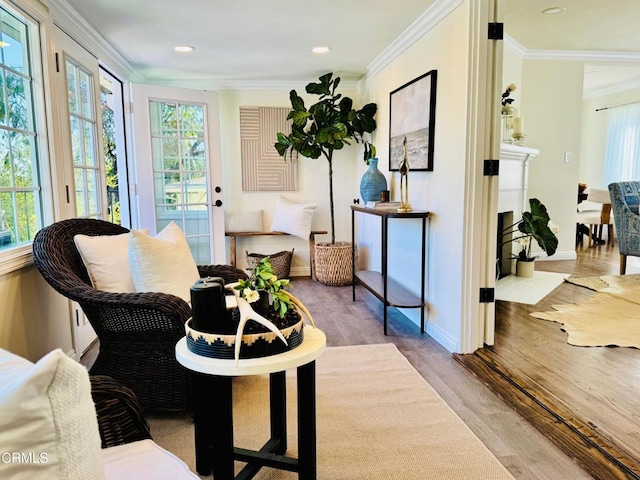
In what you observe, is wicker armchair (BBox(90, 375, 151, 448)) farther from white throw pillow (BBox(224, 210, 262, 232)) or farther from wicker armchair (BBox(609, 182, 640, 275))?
wicker armchair (BBox(609, 182, 640, 275))

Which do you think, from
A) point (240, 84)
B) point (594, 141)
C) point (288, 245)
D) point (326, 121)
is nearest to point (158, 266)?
point (326, 121)

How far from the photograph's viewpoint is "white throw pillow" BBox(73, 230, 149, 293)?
2.11 m

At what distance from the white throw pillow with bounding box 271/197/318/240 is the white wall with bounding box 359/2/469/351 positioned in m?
1.52

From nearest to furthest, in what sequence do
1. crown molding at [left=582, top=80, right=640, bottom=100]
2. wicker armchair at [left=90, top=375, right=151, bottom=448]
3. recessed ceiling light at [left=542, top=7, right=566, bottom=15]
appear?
1. wicker armchair at [left=90, top=375, right=151, bottom=448]
2. recessed ceiling light at [left=542, top=7, right=566, bottom=15]
3. crown molding at [left=582, top=80, right=640, bottom=100]

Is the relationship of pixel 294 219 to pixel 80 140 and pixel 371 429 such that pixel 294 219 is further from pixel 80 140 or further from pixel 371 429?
pixel 371 429

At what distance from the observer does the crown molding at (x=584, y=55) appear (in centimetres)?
497

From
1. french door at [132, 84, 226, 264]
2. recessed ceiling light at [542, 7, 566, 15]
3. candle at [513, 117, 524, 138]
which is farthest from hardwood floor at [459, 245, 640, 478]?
french door at [132, 84, 226, 264]

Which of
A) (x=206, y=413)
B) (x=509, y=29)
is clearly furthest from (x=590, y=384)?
(x=509, y=29)

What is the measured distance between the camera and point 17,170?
2.21 metres

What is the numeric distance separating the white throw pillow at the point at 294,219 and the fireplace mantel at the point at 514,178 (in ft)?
6.38

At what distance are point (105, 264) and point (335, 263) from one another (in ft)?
9.21

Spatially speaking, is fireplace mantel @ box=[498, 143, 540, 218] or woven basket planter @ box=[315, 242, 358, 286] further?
woven basket planter @ box=[315, 242, 358, 286]

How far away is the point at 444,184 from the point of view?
2969 millimetres

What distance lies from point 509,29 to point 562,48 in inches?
50.5
